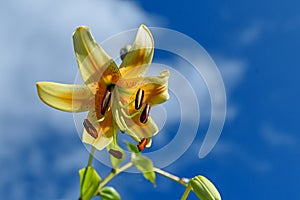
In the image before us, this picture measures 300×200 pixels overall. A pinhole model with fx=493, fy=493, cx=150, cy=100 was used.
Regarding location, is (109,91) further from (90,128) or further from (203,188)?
(203,188)

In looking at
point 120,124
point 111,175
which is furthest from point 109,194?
point 120,124

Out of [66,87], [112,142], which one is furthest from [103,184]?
[66,87]

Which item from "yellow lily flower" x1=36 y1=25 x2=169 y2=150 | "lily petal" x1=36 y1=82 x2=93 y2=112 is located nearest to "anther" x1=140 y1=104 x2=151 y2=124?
"yellow lily flower" x1=36 y1=25 x2=169 y2=150

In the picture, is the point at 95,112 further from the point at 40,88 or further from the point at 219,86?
the point at 219,86

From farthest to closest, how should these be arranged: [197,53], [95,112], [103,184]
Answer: [95,112] < [103,184] < [197,53]

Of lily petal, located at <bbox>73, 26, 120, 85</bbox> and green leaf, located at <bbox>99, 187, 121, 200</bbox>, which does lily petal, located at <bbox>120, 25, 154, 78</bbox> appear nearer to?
lily petal, located at <bbox>73, 26, 120, 85</bbox>
